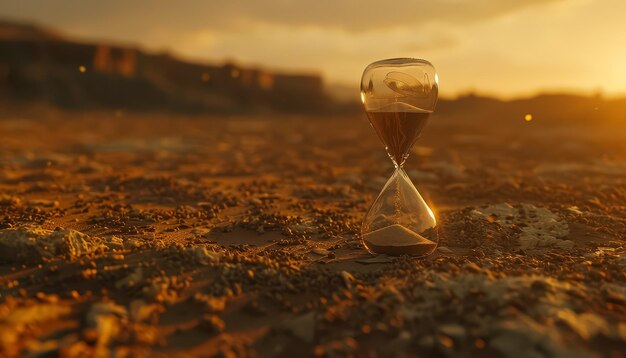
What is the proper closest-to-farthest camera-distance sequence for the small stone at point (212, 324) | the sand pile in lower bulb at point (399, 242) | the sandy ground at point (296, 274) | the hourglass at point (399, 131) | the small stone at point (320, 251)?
the sandy ground at point (296, 274) → the small stone at point (212, 324) → the hourglass at point (399, 131) → the sand pile in lower bulb at point (399, 242) → the small stone at point (320, 251)

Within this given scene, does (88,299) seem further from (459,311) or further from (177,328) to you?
(459,311)

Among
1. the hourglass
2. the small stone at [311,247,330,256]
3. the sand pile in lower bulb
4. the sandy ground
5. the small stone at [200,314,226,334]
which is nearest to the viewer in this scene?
the sandy ground

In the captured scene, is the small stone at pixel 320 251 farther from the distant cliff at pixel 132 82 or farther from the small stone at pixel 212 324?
the distant cliff at pixel 132 82

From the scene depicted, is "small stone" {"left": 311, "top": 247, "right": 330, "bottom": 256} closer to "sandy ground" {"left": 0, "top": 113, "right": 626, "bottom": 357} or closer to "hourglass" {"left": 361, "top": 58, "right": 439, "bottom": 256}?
"sandy ground" {"left": 0, "top": 113, "right": 626, "bottom": 357}

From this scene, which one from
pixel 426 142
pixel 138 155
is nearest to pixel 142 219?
pixel 138 155

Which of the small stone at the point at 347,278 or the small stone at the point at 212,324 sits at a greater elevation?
the small stone at the point at 347,278

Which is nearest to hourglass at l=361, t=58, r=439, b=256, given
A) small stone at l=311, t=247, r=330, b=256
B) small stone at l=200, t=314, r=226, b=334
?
small stone at l=311, t=247, r=330, b=256

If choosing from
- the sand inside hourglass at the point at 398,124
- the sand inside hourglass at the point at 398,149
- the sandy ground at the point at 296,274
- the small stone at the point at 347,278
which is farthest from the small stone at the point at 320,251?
the sand inside hourglass at the point at 398,124
